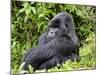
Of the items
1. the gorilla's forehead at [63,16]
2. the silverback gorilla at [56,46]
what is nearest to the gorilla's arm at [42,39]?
the silverback gorilla at [56,46]

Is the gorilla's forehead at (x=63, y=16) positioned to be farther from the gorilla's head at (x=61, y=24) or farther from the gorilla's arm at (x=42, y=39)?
the gorilla's arm at (x=42, y=39)

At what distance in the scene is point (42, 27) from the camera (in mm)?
2256

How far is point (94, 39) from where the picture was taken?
2506 mm

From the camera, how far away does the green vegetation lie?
2148 mm

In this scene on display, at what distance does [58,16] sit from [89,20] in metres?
0.43

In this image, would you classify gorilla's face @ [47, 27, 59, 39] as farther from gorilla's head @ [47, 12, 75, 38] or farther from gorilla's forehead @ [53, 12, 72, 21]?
gorilla's forehead @ [53, 12, 72, 21]

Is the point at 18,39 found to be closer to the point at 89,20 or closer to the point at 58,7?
the point at 58,7

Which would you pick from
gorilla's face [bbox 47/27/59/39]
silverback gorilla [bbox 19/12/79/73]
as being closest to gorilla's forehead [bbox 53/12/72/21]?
silverback gorilla [bbox 19/12/79/73]

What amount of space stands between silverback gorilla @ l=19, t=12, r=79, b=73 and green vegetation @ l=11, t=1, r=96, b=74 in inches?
2.3

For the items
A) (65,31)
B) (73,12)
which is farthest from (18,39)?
(73,12)

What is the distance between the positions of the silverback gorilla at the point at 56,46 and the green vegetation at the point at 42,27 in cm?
6

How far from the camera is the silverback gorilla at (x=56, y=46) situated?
2.23 metres

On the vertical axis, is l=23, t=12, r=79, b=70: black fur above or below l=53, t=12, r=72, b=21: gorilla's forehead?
below

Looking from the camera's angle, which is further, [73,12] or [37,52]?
[73,12]
